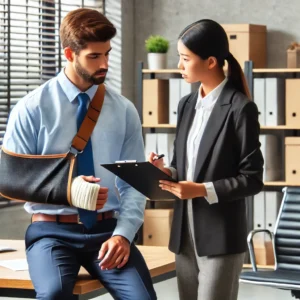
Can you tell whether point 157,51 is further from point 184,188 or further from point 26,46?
point 184,188

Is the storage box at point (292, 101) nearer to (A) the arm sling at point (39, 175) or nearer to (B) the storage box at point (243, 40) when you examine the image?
(B) the storage box at point (243, 40)

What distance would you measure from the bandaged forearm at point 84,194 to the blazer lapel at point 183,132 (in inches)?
18.4

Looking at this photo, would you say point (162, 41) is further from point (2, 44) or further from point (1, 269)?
point (1, 269)

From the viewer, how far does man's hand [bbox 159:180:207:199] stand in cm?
270

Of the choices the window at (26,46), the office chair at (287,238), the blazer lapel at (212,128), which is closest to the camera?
the blazer lapel at (212,128)

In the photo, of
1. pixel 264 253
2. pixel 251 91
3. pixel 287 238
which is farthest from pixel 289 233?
pixel 251 91

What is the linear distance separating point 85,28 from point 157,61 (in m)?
3.94

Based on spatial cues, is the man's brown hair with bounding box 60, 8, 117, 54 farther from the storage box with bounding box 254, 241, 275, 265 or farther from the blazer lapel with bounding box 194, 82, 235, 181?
the storage box with bounding box 254, 241, 275, 265

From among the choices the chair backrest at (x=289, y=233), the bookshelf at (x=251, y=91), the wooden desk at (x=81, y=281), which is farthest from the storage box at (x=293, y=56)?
the wooden desk at (x=81, y=281)

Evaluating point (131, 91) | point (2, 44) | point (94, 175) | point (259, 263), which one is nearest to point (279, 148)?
point (259, 263)

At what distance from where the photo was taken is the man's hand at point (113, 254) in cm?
259

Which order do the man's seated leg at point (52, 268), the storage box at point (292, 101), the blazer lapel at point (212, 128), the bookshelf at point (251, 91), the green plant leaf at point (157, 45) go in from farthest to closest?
the green plant leaf at point (157, 45) → the bookshelf at point (251, 91) → the storage box at point (292, 101) → the blazer lapel at point (212, 128) → the man's seated leg at point (52, 268)

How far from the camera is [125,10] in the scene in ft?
22.7

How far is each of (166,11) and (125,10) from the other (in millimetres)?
356
